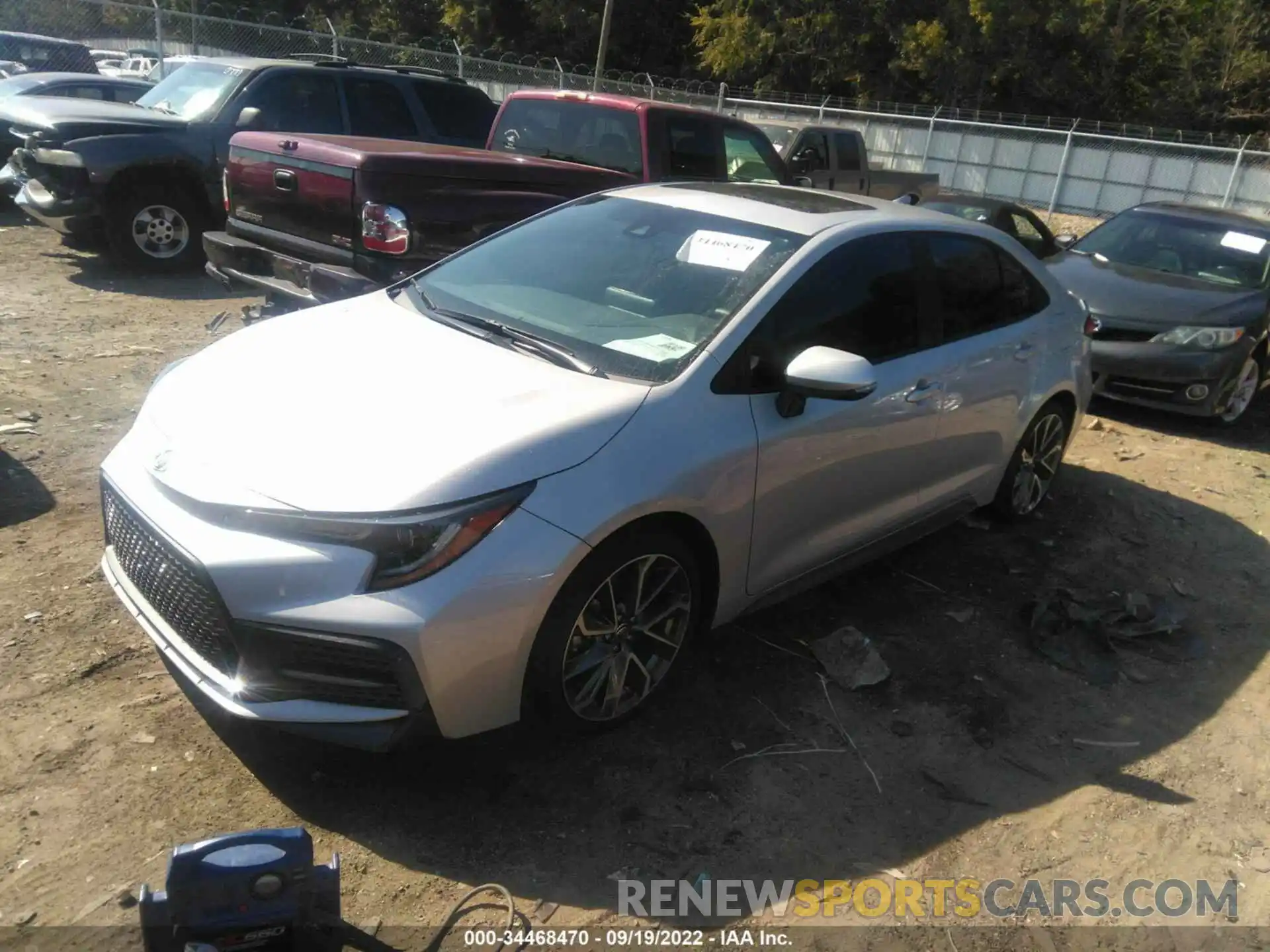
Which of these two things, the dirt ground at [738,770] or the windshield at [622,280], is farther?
the windshield at [622,280]

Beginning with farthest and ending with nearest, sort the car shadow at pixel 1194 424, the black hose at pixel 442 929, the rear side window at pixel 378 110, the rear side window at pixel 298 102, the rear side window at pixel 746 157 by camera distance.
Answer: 1. the rear side window at pixel 378 110
2. the rear side window at pixel 298 102
3. the rear side window at pixel 746 157
4. the car shadow at pixel 1194 424
5. the black hose at pixel 442 929

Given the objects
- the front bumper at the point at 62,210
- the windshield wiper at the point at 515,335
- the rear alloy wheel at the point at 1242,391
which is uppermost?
the windshield wiper at the point at 515,335

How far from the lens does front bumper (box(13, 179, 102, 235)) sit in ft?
27.5

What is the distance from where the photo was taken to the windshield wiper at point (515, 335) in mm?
3352

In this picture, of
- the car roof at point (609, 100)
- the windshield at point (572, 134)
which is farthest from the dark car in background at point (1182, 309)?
the windshield at point (572, 134)

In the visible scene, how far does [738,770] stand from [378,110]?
798 cm

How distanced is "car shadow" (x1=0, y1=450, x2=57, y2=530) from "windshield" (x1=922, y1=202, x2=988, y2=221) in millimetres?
8600

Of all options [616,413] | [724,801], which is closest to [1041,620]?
[724,801]

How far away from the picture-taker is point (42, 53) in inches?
648

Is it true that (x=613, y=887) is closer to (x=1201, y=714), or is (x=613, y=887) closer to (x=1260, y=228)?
(x=1201, y=714)

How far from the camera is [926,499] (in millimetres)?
4426

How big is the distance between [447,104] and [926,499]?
7178mm

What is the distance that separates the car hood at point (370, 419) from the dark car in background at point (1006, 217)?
8.18m

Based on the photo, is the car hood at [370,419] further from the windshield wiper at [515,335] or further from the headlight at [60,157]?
the headlight at [60,157]
